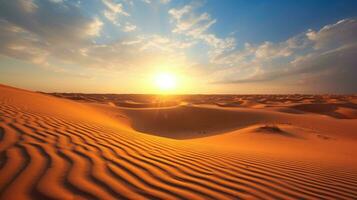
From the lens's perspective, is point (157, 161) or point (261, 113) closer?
point (157, 161)

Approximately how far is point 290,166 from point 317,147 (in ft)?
14.0

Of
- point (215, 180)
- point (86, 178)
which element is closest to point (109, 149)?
point (86, 178)

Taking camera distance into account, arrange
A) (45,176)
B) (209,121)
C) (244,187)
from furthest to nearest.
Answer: (209,121) < (244,187) < (45,176)

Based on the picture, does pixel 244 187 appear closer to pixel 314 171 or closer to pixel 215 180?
pixel 215 180

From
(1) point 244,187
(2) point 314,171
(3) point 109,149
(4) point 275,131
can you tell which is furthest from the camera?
(4) point 275,131

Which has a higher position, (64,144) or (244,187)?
(64,144)

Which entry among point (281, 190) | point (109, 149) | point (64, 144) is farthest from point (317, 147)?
point (64, 144)

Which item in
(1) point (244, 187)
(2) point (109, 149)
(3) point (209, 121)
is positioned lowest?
(3) point (209, 121)

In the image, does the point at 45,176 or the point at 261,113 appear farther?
the point at 261,113

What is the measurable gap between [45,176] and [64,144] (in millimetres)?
1385

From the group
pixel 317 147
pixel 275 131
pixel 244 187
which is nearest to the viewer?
pixel 244 187

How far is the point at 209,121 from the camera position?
17078 millimetres

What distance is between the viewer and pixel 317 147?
791cm

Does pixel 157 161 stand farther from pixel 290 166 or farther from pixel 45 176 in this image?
pixel 290 166
